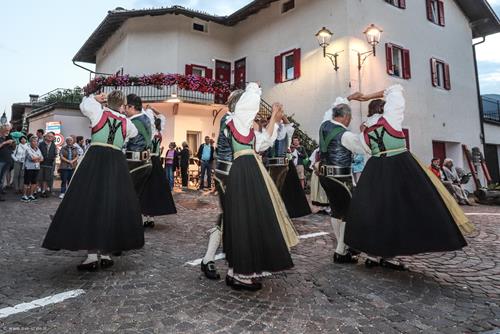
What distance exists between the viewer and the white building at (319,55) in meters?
14.3

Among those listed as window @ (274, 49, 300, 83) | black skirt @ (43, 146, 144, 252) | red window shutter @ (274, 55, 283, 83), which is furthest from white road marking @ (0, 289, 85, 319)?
red window shutter @ (274, 55, 283, 83)

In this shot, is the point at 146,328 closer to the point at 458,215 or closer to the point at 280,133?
the point at 458,215

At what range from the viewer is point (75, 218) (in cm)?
332

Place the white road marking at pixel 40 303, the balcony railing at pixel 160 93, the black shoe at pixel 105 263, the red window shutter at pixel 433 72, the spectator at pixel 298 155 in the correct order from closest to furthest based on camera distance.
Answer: the white road marking at pixel 40 303, the black shoe at pixel 105 263, the spectator at pixel 298 155, the balcony railing at pixel 160 93, the red window shutter at pixel 433 72

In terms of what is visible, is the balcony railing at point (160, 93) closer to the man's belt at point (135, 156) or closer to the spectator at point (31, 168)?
the spectator at point (31, 168)

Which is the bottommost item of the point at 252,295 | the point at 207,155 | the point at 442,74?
the point at 252,295

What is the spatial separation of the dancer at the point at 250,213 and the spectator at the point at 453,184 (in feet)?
35.5

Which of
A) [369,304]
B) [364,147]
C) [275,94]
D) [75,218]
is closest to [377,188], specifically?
[364,147]

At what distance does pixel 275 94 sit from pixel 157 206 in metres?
12.2

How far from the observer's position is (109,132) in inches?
147

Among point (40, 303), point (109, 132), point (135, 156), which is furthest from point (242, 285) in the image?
point (135, 156)

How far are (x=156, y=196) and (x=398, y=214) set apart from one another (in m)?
4.00

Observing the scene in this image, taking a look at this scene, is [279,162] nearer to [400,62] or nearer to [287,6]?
[400,62]

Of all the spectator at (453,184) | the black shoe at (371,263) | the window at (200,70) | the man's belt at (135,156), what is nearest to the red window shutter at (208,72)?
the window at (200,70)
